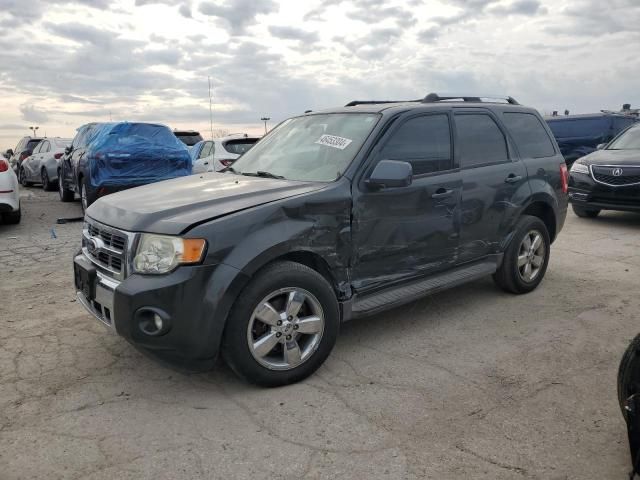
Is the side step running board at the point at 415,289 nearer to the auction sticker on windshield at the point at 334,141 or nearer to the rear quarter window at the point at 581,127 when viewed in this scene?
the auction sticker on windshield at the point at 334,141

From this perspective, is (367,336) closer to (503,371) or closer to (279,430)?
(503,371)

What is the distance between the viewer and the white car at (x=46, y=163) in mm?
14742

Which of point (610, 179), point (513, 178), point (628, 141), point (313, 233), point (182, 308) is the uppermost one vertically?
point (628, 141)

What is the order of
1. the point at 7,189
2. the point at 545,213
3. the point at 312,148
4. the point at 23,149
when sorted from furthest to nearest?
the point at 23,149 < the point at 7,189 < the point at 545,213 < the point at 312,148

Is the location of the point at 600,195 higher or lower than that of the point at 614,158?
lower

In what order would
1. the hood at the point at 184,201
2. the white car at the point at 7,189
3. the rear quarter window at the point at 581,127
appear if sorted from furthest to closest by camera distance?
1. the rear quarter window at the point at 581,127
2. the white car at the point at 7,189
3. the hood at the point at 184,201

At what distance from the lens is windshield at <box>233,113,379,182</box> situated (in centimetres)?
389

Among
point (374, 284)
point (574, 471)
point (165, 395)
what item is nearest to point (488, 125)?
point (374, 284)

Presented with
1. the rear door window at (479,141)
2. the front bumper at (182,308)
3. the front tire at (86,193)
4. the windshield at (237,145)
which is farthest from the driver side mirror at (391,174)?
the windshield at (237,145)

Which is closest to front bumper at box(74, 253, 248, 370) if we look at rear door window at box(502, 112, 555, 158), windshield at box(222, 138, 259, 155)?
rear door window at box(502, 112, 555, 158)

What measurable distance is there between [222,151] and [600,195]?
725 cm

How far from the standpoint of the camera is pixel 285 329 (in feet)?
10.9

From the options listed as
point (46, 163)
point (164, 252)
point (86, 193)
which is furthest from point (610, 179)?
point (46, 163)

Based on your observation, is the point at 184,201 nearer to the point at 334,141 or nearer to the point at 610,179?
the point at 334,141
